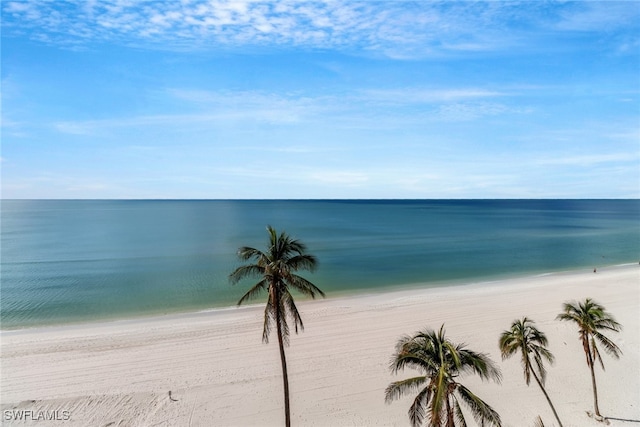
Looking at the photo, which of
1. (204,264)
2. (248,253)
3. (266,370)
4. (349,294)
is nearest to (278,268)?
(248,253)

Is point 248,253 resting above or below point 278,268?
above

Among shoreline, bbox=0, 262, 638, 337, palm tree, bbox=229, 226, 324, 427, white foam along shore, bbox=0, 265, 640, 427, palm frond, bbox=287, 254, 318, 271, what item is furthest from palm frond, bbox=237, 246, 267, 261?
shoreline, bbox=0, 262, 638, 337

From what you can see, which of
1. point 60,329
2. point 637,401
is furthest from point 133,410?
point 637,401

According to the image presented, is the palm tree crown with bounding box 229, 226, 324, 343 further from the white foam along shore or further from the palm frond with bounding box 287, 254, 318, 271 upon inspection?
the white foam along shore

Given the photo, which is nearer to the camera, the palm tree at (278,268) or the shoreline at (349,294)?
the palm tree at (278,268)

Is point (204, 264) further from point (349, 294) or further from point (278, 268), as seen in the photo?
point (278, 268)

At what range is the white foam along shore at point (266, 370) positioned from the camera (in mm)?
23031

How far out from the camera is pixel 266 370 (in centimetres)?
2789

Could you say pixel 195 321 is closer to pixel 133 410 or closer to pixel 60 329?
pixel 60 329

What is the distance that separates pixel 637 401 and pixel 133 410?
1245 inches

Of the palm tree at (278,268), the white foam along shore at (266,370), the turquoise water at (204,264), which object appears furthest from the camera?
the turquoise water at (204,264)

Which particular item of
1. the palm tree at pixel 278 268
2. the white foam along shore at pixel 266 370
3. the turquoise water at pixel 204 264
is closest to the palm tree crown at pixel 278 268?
the palm tree at pixel 278 268

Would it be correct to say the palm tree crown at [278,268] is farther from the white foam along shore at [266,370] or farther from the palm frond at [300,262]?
the white foam along shore at [266,370]

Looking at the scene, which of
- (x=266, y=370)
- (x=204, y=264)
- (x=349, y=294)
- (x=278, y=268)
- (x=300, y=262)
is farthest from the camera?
(x=204, y=264)
